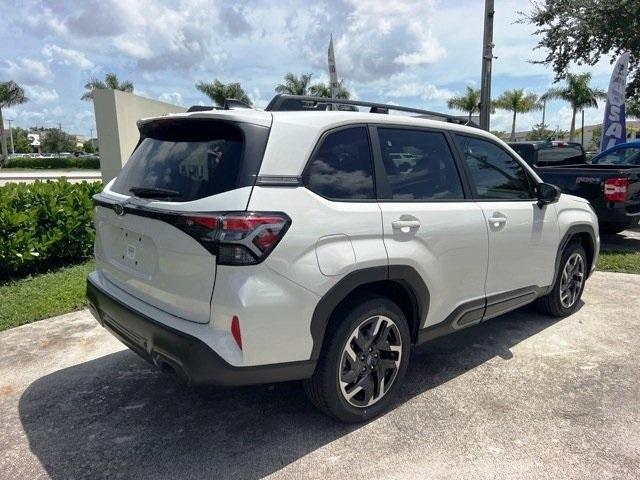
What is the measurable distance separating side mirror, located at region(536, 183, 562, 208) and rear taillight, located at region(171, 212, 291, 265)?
8.68 ft

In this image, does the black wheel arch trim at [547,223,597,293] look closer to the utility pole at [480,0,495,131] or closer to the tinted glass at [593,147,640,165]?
the utility pole at [480,0,495,131]

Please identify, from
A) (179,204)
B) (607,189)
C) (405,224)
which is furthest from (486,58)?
(179,204)

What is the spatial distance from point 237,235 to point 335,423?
1.40 meters

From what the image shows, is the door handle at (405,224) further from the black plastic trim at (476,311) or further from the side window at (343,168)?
the black plastic trim at (476,311)

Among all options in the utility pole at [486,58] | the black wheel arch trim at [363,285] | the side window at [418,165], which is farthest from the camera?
the utility pole at [486,58]

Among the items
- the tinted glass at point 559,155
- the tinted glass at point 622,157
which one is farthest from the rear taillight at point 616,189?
the tinted glass at point 559,155

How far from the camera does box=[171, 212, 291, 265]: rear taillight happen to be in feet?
7.80

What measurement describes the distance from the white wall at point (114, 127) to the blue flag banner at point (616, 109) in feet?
45.0

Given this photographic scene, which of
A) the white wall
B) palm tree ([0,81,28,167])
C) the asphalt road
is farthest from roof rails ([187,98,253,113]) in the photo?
palm tree ([0,81,28,167])

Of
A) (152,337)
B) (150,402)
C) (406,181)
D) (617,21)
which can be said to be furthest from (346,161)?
(617,21)

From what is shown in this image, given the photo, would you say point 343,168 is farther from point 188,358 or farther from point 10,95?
point 10,95

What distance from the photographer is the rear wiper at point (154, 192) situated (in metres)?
2.67

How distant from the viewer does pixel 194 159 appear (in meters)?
2.73

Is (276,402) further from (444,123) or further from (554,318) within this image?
(554,318)
